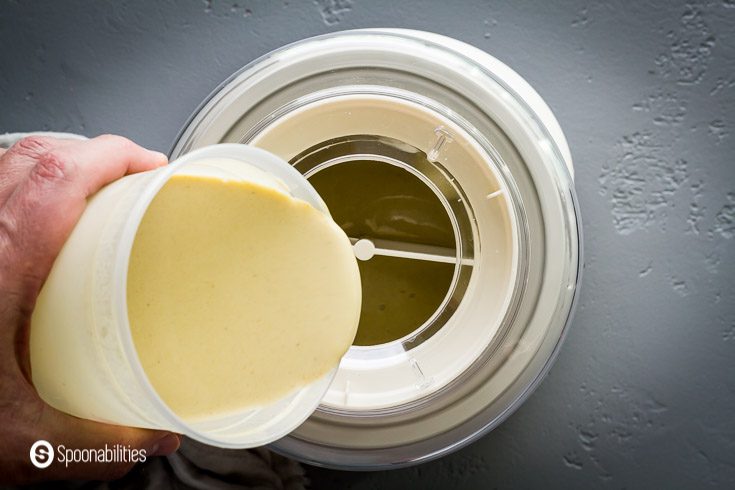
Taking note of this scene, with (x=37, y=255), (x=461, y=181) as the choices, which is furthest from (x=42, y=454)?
(x=461, y=181)

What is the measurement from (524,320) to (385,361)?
0.14 metres

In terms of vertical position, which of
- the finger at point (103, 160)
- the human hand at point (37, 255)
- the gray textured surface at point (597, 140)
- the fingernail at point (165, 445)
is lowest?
the fingernail at point (165, 445)

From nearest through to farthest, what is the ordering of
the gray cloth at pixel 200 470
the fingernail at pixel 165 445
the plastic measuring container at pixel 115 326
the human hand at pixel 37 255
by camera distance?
the plastic measuring container at pixel 115 326 < the human hand at pixel 37 255 < the fingernail at pixel 165 445 < the gray cloth at pixel 200 470

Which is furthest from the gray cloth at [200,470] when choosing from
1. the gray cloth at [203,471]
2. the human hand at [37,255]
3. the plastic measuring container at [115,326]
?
the plastic measuring container at [115,326]

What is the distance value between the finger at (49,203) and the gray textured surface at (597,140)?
234mm

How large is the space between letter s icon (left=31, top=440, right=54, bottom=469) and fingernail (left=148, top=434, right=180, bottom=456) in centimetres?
8

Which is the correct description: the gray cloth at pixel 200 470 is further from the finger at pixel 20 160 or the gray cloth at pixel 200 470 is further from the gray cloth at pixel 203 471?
the finger at pixel 20 160

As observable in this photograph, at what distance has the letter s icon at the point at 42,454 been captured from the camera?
548mm

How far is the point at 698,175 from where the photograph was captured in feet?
2.48

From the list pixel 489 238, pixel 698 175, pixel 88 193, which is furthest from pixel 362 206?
pixel 698 175

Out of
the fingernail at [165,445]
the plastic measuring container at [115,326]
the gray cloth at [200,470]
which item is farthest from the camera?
the gray cloth at [200,470]

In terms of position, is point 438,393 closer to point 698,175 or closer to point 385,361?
point 385,361

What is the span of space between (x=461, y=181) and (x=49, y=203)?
373 millimetres

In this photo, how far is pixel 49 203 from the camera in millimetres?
490
